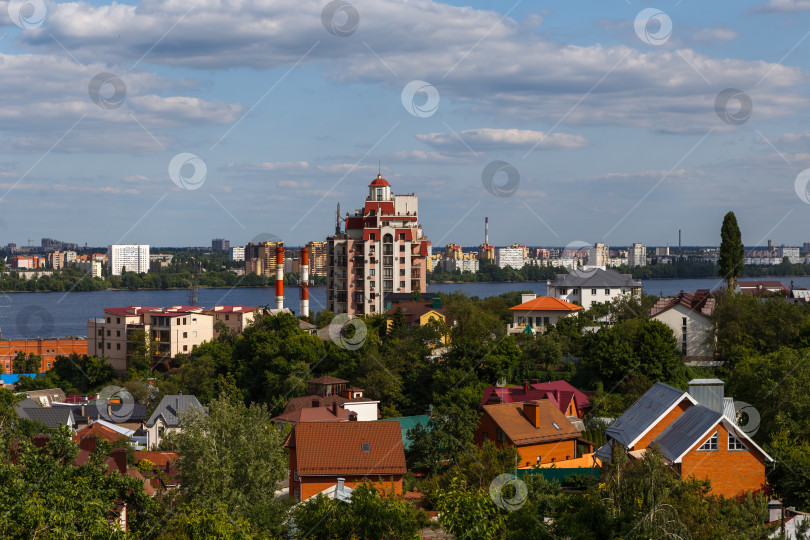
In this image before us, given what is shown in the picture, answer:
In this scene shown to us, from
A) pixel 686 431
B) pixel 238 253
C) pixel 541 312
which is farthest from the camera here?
pixel 238 253

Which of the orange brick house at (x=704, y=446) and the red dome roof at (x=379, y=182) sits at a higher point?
the red dome roof at (x=379, y=182)

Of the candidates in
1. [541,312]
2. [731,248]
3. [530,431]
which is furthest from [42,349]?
[530,431]

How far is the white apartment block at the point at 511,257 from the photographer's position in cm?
16950

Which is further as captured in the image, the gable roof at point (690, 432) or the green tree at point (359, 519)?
the gable roof at point (690, 432)

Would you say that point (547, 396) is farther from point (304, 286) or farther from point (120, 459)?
point (304, 286)

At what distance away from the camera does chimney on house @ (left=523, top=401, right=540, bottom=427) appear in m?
23.7

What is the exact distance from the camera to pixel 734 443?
16234 millimetres

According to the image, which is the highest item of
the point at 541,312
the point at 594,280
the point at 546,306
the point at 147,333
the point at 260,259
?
the point at 260,259

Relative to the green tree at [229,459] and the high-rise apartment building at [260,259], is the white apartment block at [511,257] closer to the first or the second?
the high-rise apartment building at [260,259]

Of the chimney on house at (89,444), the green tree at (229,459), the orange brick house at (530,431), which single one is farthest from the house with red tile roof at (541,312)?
the chimney on house at (89,444)

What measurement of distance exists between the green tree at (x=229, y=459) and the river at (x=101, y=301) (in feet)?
222

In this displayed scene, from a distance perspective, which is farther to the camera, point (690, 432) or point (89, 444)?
point (690, 432)

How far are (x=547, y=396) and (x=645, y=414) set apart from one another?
8625mm

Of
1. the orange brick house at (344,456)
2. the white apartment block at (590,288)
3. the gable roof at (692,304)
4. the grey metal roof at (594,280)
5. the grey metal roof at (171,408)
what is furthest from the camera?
the grey metal roof at (594,280)
